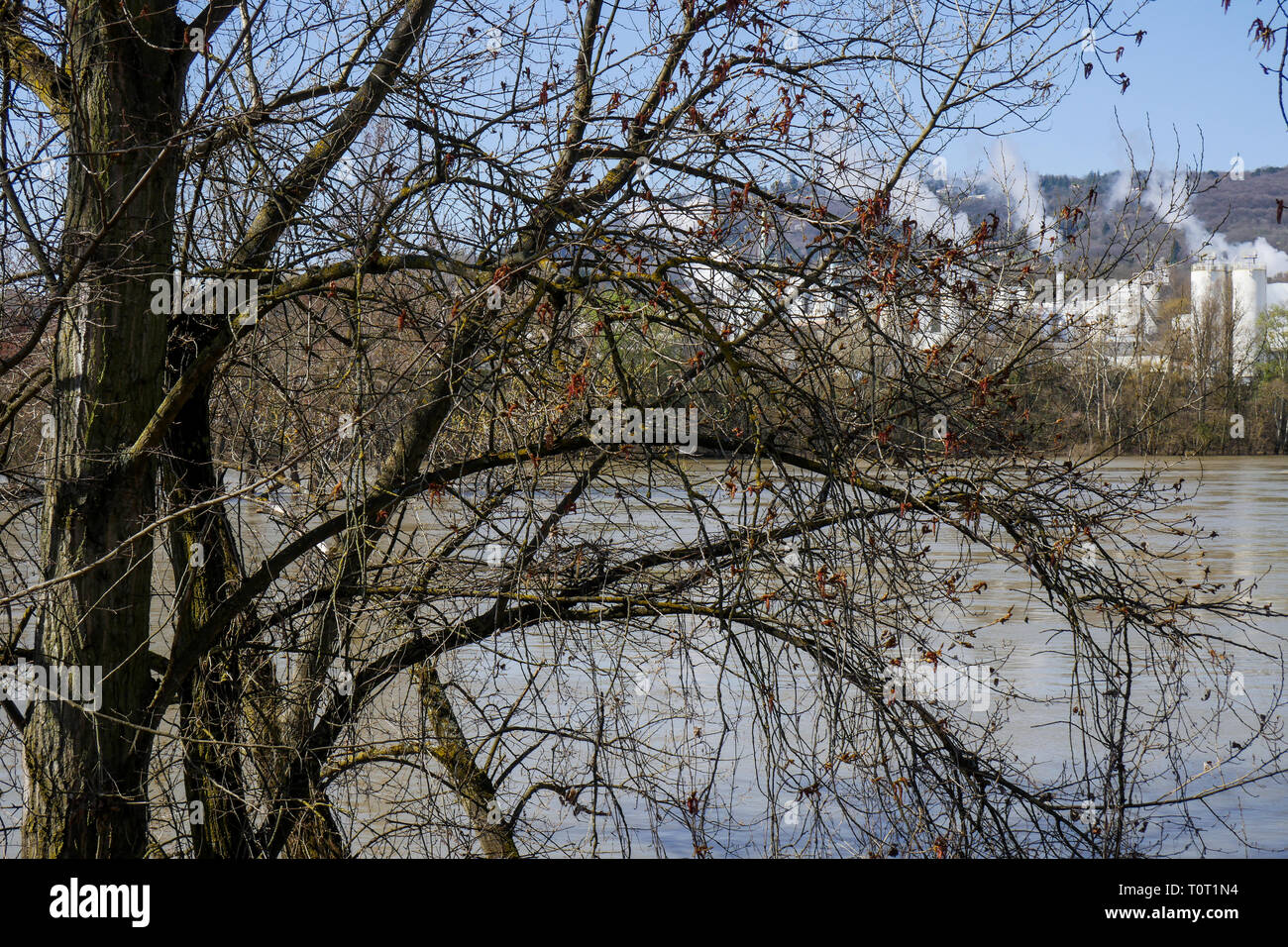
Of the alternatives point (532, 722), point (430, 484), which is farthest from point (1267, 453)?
point (430, 484)

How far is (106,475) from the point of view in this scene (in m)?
4.99

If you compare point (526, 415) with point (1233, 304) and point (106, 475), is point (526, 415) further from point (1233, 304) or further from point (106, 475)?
point (1233, 304)

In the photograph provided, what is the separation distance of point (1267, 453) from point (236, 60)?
55603 millimetres

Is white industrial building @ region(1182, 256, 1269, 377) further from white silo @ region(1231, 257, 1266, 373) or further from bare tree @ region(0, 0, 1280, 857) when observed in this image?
bare tree @ region(0, 0, 1280, 857)

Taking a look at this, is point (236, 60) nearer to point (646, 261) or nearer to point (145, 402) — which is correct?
point (145, 402)

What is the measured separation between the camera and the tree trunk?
4836mm

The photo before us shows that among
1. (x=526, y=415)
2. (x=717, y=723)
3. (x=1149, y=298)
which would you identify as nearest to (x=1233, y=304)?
(x=717, y=723)

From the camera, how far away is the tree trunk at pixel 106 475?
15.9ft

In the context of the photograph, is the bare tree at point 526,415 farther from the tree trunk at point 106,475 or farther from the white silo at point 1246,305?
the white silo at point 1246,305

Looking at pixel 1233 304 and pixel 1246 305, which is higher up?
pixel 1246 305

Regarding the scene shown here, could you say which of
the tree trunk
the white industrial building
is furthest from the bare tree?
the white industrial building

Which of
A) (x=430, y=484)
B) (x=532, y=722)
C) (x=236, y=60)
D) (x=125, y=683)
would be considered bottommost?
(x=532, y=722)

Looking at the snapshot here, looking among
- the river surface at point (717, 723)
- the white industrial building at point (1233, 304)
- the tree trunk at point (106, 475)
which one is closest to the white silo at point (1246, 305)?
the white industrial building at point (1233, 304)
